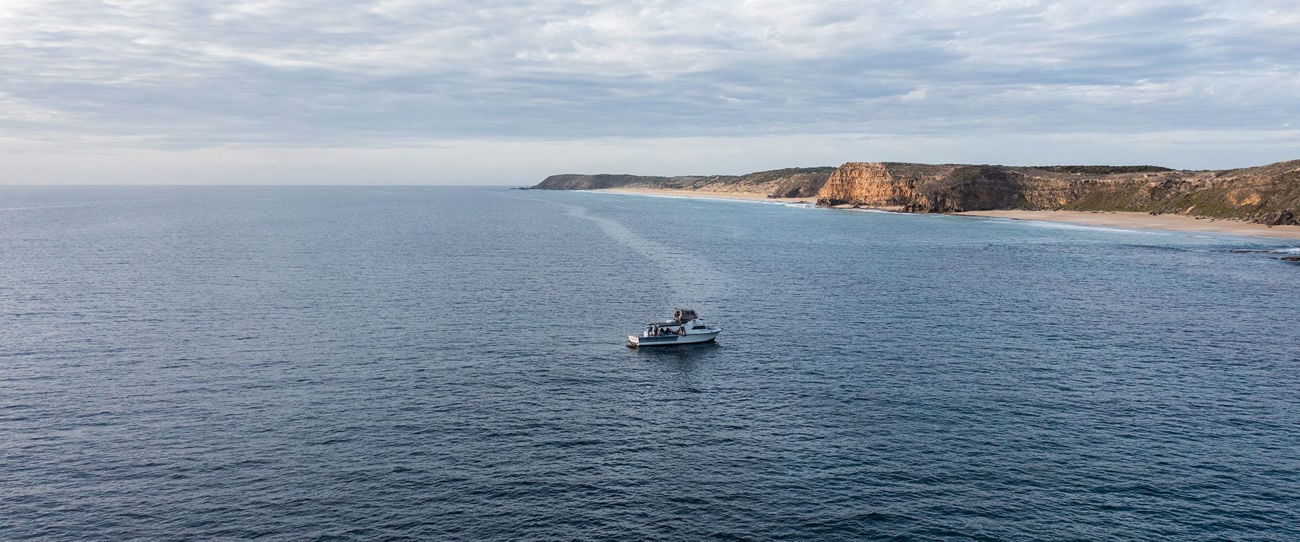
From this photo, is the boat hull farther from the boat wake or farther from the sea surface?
the boat wake

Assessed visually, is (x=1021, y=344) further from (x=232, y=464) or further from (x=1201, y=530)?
(x=232, y=464)

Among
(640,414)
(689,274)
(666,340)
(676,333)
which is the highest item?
(689,274)

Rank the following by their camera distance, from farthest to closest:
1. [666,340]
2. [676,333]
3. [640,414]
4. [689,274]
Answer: [689,274], [676,333], [666,340], [640,414]

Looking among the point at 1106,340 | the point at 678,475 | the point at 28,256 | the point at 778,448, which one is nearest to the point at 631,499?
the point at 678,475

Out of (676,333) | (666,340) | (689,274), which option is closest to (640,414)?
(666,340)

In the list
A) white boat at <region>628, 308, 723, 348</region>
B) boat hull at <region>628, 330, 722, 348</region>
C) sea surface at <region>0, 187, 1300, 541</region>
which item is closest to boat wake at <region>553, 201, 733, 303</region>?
sea surface at <region>0, 187, 1300, 541</region>

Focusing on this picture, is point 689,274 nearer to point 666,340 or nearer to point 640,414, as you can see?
point 666,340
